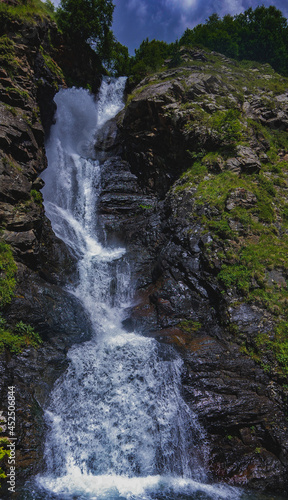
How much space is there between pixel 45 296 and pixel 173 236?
6538 mm

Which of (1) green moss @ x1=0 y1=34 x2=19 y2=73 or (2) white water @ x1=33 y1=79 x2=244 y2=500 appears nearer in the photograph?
(2) white water @ x1=33 y1=79 x2=244 y2=500

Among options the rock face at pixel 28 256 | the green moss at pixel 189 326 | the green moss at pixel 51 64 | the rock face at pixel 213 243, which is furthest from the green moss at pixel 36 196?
the green moss at pixel 51 64

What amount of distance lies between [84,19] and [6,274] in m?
25.1

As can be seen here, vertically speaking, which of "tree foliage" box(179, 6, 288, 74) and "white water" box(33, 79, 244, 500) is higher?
"tree foliage" box(179, 6, 288, 74)

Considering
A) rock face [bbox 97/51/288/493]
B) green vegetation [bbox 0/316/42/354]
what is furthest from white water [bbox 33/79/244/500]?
green vegetation [bbox 0/316/42/354]

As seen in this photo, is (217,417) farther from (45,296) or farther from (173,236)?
(173,236)

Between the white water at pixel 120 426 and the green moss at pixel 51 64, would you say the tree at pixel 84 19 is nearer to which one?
the green moss at pixel 51 64

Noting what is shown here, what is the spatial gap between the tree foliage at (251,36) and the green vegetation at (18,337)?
106 ft

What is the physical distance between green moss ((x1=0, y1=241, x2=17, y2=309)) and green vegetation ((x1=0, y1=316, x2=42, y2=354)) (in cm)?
70

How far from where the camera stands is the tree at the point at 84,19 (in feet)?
78.7

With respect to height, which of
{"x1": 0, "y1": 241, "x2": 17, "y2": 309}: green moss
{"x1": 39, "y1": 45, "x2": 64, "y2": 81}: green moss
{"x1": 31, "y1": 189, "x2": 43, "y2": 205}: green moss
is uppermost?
{"x1": 39, "y1": 45, "x2": 64, "y2": 81}: green moss

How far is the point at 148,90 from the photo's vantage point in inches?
768

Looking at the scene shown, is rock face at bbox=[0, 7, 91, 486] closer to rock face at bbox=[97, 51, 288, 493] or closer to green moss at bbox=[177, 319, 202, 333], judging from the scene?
rock face at bbox=[97, 51, 288, 493]

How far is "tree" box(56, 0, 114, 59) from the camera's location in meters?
24.0
